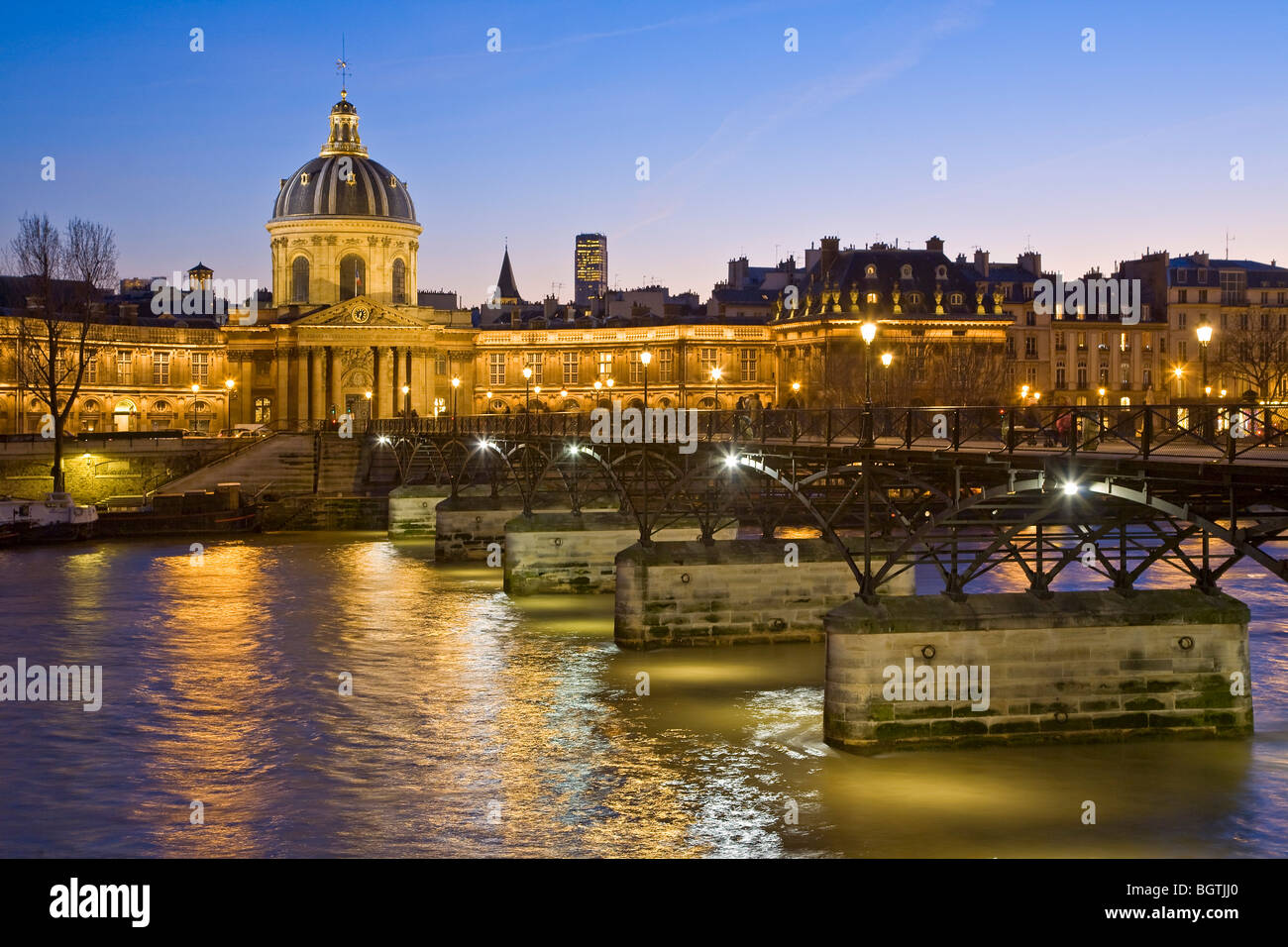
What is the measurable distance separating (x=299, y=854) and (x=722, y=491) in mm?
23932

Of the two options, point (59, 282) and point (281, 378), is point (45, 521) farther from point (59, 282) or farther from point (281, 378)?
point (281, 378)

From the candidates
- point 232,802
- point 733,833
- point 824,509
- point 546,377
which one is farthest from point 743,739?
point 546,377

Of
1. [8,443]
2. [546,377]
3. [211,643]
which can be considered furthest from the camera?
[546,377]

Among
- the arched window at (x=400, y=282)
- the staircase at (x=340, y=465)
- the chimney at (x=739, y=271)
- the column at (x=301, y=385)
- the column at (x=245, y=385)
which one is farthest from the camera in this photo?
the chimney at (x=739, y=271)

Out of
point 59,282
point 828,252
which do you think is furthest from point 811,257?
point 59,282
